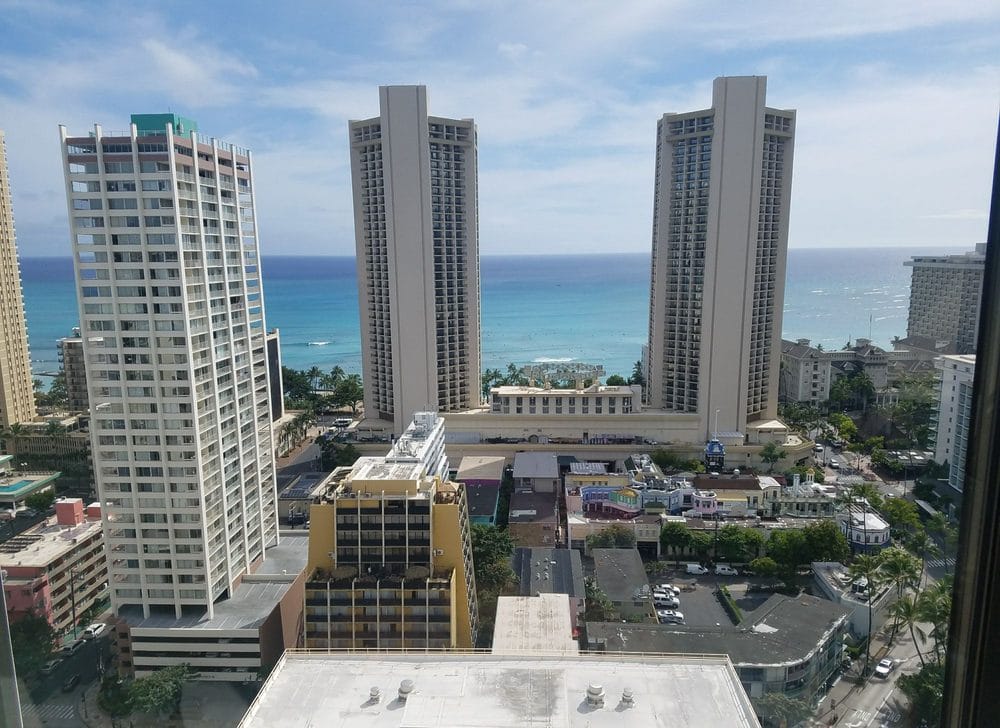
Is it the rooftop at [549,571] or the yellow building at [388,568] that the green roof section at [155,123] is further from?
the rooftop at [549,571]

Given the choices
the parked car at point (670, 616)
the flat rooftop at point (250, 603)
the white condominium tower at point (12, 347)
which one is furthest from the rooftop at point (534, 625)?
the white condominium tower at point (12, 347)

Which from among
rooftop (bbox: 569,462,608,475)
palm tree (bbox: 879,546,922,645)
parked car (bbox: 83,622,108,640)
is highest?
palm tree (bbox: 879,546,922,645)

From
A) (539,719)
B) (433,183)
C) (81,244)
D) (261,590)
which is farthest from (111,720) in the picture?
(433,183)

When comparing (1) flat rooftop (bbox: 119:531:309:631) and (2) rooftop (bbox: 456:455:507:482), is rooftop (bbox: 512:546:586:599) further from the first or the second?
(2) rooftop (bbox: 456:455:507:482)

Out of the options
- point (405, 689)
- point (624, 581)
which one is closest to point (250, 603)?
point (624, 581)

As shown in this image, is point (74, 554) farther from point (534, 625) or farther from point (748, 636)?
point (748, 636)

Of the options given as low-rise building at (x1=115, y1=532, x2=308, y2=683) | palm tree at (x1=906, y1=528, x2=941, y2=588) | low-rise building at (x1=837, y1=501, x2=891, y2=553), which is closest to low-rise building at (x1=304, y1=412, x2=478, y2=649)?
low-rise building at (x1=115, y1=532, x2=308, y2=683)
